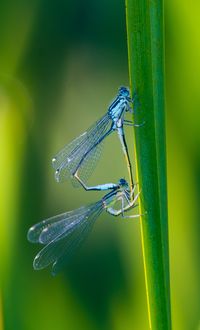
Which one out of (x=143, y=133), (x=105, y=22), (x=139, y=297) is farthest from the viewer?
(x=105, y=22)

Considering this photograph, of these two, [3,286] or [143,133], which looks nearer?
[143,133]

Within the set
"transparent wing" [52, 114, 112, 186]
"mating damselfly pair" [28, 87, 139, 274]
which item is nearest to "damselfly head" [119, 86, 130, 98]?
"mating damselfly pair" [28, 87, 139, 274]

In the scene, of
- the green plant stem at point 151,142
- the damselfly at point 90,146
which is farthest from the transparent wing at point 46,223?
the green plant stem at point 151,142

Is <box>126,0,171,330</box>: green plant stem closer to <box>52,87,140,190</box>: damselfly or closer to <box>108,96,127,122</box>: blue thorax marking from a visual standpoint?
<box>52,87,140,190</box>: damselfly

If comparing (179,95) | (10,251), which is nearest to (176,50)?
(179,95)

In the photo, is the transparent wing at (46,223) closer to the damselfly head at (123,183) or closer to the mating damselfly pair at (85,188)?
the mating damselfly pair at (85,188)

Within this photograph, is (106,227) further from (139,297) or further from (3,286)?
(3,286)

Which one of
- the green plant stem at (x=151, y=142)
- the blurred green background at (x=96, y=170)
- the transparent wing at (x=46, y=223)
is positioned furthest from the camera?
the transparent wing at (x=46, y=223)
